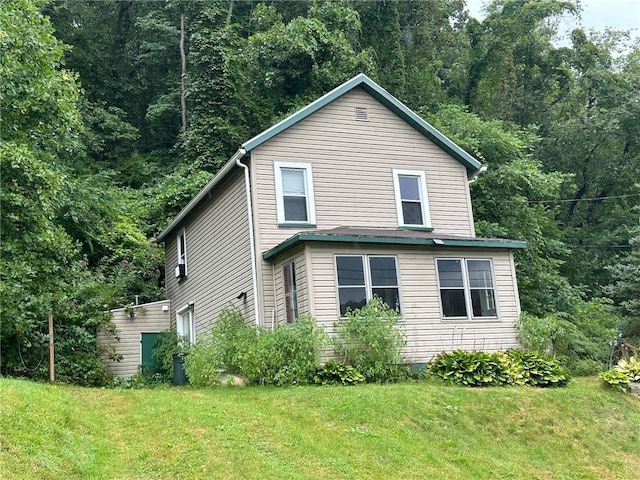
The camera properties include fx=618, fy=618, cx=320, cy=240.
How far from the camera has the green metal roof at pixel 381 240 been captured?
12.7 metres

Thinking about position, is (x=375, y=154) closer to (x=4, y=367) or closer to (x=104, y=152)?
(x=4, y=367)

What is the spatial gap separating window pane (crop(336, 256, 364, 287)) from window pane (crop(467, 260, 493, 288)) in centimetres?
281

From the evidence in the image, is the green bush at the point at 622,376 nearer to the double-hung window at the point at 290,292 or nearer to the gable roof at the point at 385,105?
the gable roof at the point at 385,105

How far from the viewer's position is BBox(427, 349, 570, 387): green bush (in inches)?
484

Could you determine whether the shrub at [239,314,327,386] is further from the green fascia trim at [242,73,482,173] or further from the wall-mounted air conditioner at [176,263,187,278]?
the wall-mounted air conditioner at [176,263,187,278]

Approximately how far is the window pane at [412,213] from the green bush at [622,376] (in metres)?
5.58

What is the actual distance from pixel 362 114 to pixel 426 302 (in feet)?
17.5

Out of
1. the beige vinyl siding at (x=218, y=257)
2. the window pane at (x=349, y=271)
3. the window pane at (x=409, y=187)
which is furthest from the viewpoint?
the window pane at (x=409, y=187)

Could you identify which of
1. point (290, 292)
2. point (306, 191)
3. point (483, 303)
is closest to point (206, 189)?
point (306, 191)

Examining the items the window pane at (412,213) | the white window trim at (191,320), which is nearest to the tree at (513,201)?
the window pane at (412,213)

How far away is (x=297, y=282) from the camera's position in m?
13.0

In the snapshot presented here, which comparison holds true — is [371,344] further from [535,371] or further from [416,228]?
[416,228]

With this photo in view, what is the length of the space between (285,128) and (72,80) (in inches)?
214

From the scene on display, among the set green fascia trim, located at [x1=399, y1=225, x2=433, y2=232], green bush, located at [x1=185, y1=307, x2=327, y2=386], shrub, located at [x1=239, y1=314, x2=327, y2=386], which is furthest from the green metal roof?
shrub, located at [x1=239, y1=314, x2=327, y2=386]
